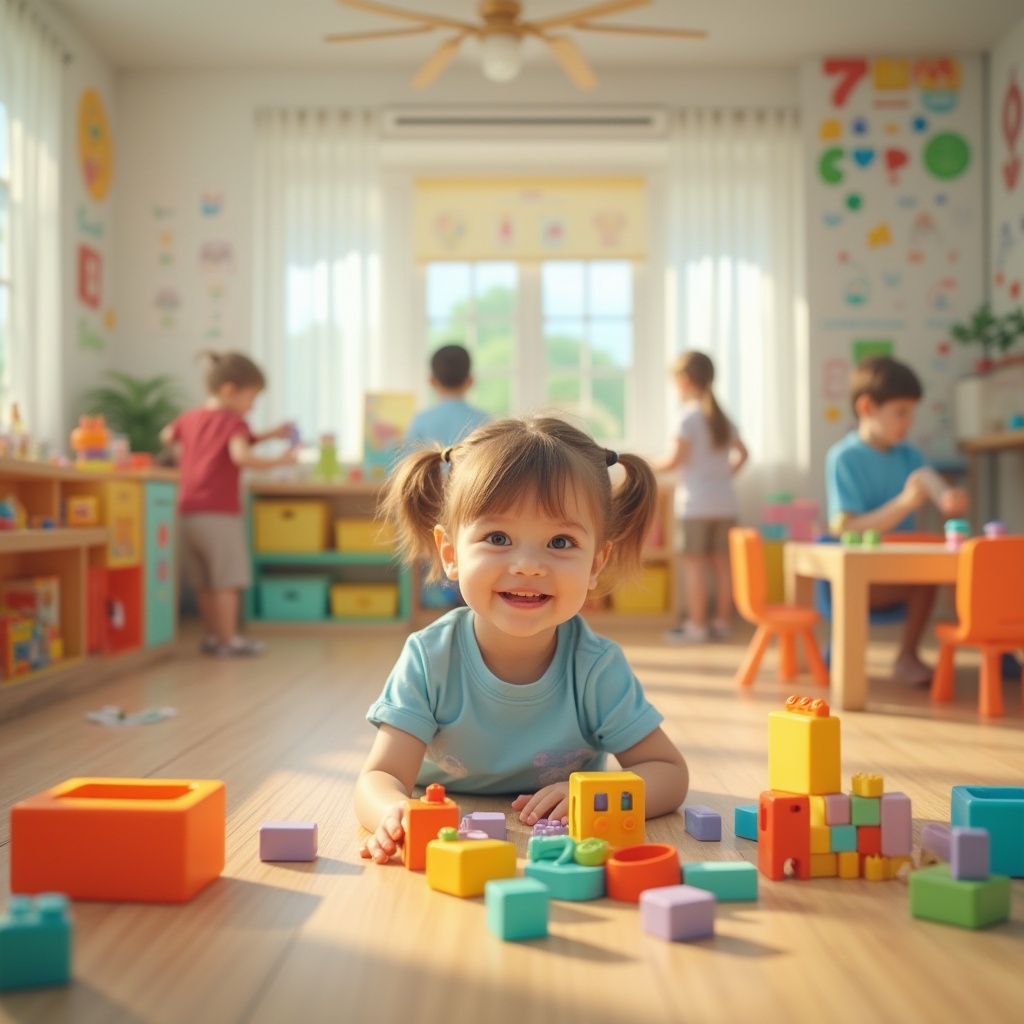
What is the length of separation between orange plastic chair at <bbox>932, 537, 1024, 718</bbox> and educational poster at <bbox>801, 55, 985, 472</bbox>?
2.70 metres

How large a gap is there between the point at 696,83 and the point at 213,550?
10.7ft

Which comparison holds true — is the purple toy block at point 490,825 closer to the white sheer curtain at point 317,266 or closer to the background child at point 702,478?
the background child at point 702,478

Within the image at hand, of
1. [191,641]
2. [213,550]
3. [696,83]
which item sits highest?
[696,83]

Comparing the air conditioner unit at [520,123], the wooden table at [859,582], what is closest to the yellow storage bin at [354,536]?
the air conditioner unit at [520,123]

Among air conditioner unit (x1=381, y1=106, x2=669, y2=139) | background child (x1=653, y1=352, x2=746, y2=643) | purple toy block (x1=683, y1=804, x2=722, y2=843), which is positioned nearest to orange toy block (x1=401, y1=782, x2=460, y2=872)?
purple toy block (x1=683, y1=804, x2=722, y2=843)

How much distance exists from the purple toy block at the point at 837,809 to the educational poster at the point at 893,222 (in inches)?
165

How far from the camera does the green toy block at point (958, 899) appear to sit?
3.97ft

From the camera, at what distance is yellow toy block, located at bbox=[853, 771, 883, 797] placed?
1.38 m

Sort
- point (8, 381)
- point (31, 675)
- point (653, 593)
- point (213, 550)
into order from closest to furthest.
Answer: point (31, 675), point (213, 550), point (8, 381), point (653, 593)

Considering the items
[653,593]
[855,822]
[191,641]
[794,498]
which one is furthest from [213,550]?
[855,822]

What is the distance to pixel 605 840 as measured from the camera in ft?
4.71

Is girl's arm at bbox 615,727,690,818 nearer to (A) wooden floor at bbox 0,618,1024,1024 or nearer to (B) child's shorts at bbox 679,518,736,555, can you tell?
(A) wooden floor at bbox 0,618,1024,1024

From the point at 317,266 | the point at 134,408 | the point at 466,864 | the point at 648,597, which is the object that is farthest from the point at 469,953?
the point at 317,266

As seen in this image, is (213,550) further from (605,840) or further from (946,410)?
(946,410)
